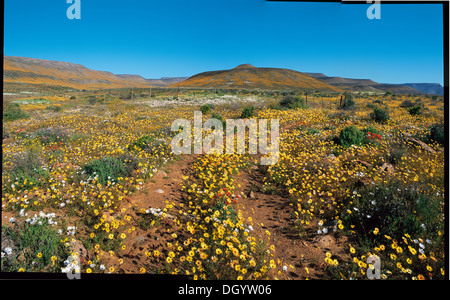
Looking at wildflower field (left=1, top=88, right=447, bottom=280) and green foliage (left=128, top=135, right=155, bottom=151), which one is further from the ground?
green foliage (left=128, top=135, right=155, bottom=151)

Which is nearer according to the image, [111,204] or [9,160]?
[111,204]

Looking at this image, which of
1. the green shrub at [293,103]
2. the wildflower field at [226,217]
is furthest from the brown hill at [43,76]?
the wildflower field at [226,217]

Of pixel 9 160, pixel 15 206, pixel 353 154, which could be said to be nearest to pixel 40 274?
pixel 15 206

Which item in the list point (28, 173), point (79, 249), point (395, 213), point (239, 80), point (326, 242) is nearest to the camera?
point (79, 249)

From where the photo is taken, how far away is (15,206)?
135 inches

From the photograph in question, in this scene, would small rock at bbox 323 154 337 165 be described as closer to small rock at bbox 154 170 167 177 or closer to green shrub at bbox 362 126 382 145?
green shrub at bbox 362 126 382 145

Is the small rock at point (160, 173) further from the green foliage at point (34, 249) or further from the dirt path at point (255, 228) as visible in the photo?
the green foliage at point (34, 249)

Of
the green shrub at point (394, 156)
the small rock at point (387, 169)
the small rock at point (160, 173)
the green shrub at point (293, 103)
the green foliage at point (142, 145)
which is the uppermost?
the green shrub at point (293, 103)

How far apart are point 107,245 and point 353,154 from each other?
712 cm

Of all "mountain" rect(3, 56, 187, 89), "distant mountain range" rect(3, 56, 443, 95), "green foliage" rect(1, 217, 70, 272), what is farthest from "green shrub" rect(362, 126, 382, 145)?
"mountain" rect(3, 56, 187, 89)

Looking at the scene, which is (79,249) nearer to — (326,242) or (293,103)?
(326,242)

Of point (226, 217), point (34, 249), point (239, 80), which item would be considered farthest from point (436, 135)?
point (239, 80)

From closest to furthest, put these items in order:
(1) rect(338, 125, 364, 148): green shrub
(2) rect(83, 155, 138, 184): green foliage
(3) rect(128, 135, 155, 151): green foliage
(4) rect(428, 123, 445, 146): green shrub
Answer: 1. (2) rect(83, 155, 138, 184): green foliage
2. (3) rect(128, 135, 155, 151): green foliage
3. (4) rect(428, 123, 445, 146): green shrub
4. (1) rect(338, 125, 364, 148): green shrub
